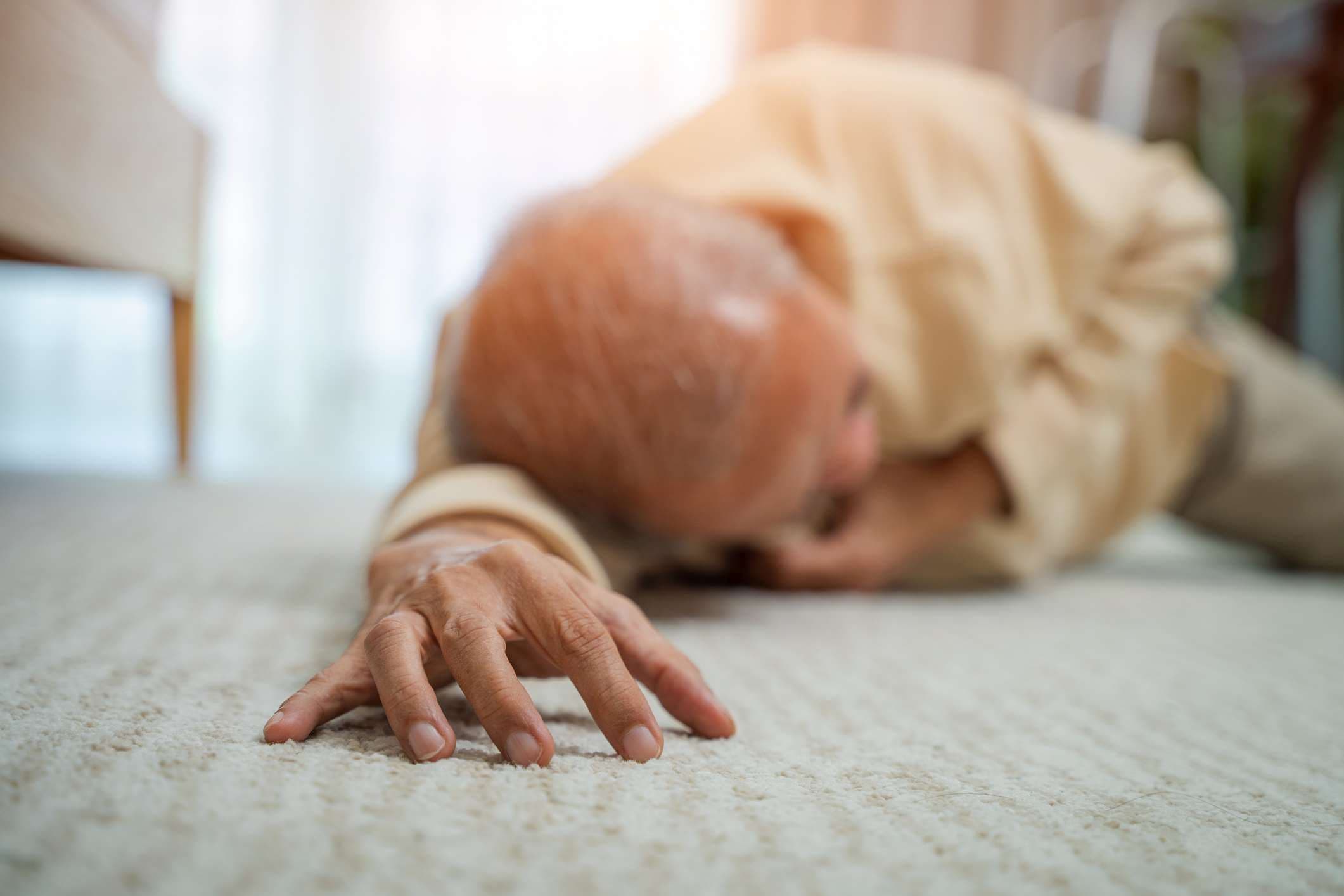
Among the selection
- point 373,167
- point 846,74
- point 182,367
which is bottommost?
point 182,367

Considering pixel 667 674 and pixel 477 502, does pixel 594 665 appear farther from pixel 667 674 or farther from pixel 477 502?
pixel 477 502

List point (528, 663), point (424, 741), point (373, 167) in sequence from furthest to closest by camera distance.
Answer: point (373, 167), point (528, 663), point (424, 741)

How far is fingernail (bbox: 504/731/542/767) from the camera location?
297mm

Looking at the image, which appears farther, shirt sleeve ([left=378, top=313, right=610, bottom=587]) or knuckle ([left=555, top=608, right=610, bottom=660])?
shirt sleeve ([left=378, top=313, right=610, bottom=587])

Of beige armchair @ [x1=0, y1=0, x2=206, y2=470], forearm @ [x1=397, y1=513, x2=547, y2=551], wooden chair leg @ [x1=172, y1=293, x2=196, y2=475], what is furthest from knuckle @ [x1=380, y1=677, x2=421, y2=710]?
wooden chair leg @ [x1=172, y1=293, x2=196, y2=475]

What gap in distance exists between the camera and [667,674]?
357 mm

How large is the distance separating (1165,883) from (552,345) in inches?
14.1

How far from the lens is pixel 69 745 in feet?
0.92

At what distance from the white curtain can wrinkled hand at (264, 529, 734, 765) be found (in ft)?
5.20

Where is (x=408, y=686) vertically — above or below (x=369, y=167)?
below

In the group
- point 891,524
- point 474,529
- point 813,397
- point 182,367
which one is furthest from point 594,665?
point 182,367

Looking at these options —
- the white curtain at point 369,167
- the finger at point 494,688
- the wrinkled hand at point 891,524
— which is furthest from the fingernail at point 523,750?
the white curtain at point 369,167

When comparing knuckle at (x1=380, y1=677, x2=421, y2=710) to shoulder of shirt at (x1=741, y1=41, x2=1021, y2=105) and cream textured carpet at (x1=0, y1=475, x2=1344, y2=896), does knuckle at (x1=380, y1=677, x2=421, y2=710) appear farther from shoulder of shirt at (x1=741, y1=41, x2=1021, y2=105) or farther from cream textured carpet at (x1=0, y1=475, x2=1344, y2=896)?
shoulder of shirt at (x1=741, y1=41, x2=1021, y2=105)

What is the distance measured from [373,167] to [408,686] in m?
1.87
